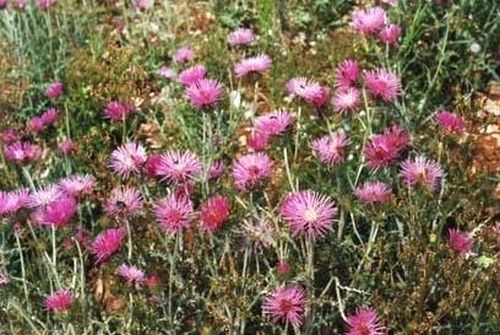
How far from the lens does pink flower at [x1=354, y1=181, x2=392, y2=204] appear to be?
2.32 metres

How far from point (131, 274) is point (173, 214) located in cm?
17

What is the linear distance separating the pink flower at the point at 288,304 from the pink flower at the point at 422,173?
378 millimetres

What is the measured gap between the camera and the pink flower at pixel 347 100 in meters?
2.53

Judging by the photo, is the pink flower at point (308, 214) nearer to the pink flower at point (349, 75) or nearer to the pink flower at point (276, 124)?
the pink flower at point (276, 124)

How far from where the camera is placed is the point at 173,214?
89.0 inches

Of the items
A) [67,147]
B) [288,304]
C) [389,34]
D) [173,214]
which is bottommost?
[67,147]

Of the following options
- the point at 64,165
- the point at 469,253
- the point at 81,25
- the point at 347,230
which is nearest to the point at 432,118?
the point at 347,230

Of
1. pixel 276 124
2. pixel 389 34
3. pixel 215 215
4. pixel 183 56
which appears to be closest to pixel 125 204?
pixel 215 215

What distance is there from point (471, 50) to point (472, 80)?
110mm

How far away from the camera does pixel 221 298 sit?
233 centimetres

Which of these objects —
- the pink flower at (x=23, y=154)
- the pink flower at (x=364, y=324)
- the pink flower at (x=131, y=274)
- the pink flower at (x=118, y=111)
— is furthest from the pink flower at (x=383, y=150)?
the pink flower at (x=23, y=154)

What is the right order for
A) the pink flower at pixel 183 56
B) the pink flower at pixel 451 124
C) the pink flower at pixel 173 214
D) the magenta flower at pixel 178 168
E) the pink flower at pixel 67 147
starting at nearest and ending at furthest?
1. the pink flower at pixel 173 214
2. the magenta flower at pixel 178 168
3. the pink flower at pixel 451 124
4. the pink flower at pixel 67 147
5. the pink flower at pixel 183 56

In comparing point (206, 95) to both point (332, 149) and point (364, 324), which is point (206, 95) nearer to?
point (332, 149)

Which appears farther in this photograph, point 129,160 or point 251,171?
point 129,160
